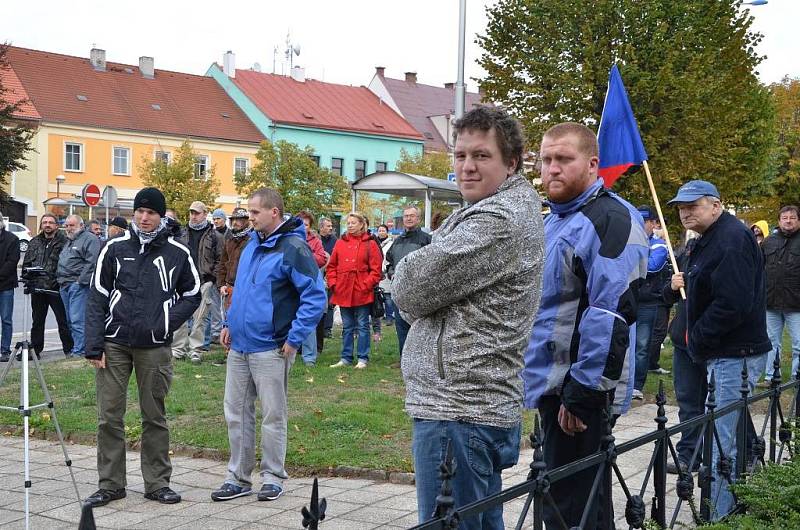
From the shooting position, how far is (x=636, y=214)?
Answer: 430 centimetres

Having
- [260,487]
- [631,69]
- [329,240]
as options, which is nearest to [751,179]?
[631,69]

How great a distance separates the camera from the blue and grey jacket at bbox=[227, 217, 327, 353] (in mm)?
6527

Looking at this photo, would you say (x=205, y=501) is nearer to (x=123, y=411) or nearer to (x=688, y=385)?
(x=123, y=411)

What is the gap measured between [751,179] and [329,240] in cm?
2027

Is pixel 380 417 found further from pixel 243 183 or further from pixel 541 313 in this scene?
pixel 243 183

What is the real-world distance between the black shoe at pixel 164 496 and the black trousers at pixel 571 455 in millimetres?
3194

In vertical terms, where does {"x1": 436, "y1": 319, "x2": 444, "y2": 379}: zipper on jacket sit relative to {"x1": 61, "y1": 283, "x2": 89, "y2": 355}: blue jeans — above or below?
above

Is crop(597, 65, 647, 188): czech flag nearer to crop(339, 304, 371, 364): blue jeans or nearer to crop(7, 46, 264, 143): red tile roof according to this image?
crop(339, 304, 371, 364): blue jeans

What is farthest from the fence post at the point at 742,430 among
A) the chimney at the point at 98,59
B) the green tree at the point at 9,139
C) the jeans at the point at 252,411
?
the chimney at the point at 98,59

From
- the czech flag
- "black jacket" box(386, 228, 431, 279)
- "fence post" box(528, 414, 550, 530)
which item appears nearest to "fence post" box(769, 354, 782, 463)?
the czech flag

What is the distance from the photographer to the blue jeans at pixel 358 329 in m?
12.9

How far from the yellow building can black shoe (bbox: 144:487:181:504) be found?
43088mm

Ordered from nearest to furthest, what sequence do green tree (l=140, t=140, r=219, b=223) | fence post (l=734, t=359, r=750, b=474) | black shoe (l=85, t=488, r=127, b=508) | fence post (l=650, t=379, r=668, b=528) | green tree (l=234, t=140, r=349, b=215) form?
fence post (l=650, t=379, r=668, b=528) < fence post (l=734, t=359, r=750, b=474) < black shoe (l=85, t=488, r=127, b=508) < green tree (l=140, t=140, r=219, b=223) < green tree (l=234, t=140, r=349, b=215)

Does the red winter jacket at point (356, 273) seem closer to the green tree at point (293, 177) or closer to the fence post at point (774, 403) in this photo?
the fence post at point (774, 403)
